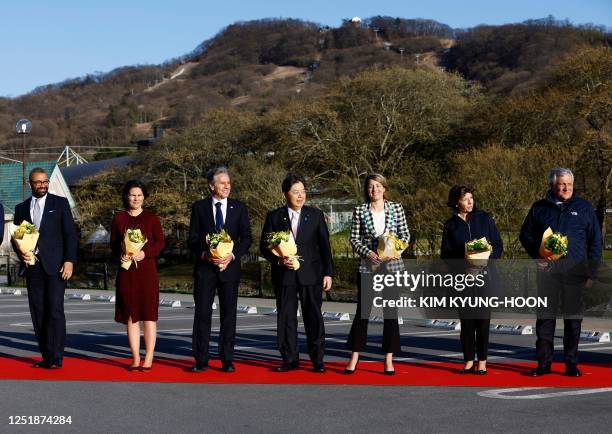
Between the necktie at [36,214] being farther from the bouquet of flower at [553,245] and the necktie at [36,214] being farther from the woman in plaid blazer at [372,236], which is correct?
the bouquet of flower at [553,245]

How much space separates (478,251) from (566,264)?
857 millimetres

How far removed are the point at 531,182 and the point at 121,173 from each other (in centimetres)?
3954

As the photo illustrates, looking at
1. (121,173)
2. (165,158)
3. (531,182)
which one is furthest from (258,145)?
(531,182)

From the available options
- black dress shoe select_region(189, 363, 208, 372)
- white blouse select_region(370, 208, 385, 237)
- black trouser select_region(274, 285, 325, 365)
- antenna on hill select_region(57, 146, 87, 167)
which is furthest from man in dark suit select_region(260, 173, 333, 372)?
antenna on hill select_region(57, 146, 87, 167)

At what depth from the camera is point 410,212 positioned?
3578 centimetres

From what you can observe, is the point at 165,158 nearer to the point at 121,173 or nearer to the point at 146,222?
the point at 121,173

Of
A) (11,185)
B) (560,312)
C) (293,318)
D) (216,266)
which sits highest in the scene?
(11,185)

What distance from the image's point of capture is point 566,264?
413 inches

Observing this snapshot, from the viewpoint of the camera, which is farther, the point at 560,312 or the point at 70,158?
the point at 70,158

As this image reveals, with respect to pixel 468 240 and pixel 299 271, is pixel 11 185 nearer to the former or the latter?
pixel 299 271

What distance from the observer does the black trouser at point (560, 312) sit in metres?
10.5

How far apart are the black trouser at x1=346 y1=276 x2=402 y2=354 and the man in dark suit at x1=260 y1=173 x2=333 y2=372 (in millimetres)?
378

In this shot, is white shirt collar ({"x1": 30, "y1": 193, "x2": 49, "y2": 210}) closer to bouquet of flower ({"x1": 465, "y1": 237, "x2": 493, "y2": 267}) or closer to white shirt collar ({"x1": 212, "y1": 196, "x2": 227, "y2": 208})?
white shirt collar ({"x1": 212, "y1": 196, "x2": 227, "y2": 208})

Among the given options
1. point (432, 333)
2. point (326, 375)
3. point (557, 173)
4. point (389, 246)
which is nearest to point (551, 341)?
point (557, 173)
